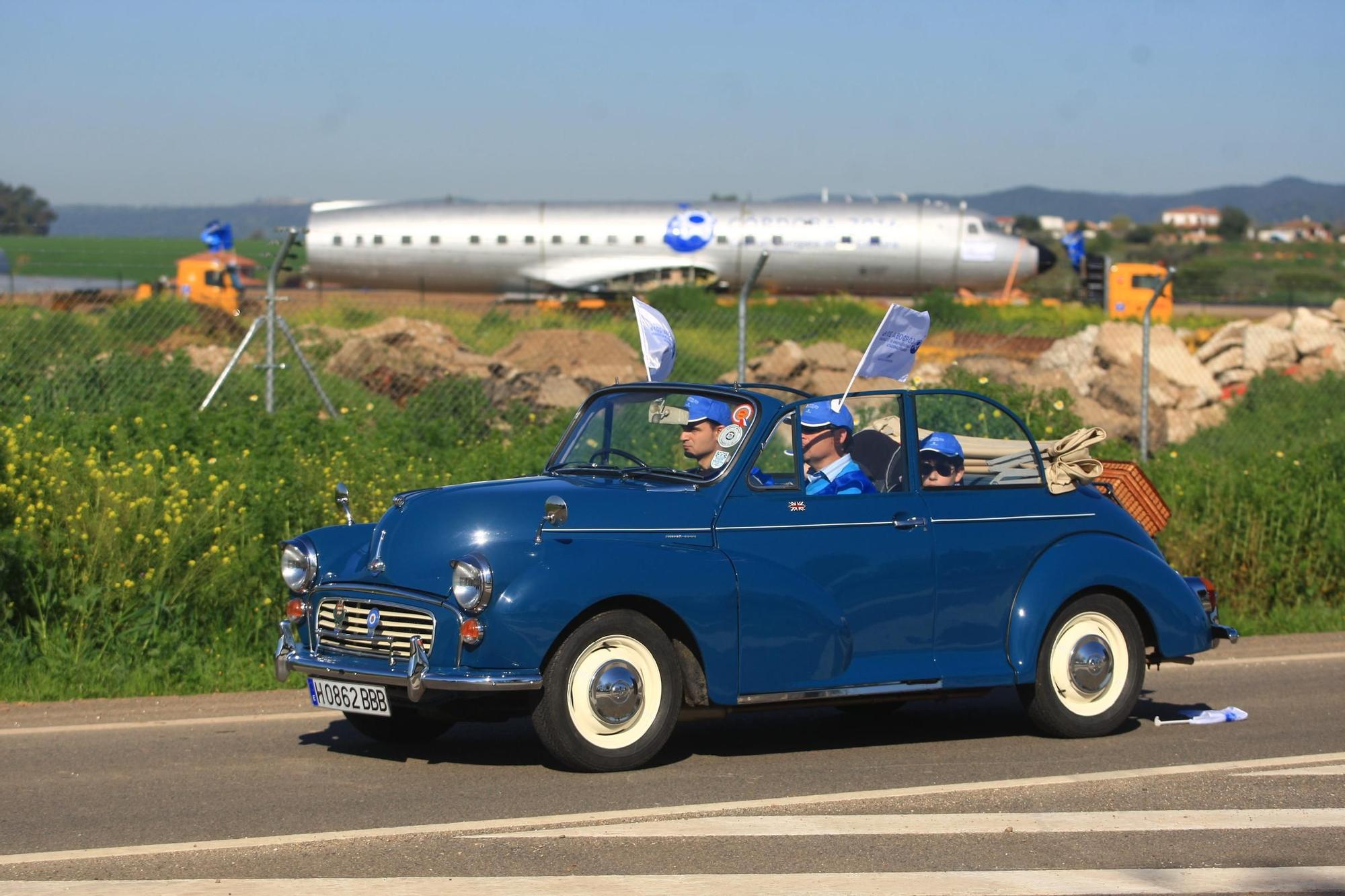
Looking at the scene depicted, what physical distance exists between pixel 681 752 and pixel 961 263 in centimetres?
3744

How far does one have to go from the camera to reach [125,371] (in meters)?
13.8

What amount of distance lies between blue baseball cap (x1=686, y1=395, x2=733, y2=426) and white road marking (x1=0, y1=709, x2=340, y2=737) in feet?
8.03

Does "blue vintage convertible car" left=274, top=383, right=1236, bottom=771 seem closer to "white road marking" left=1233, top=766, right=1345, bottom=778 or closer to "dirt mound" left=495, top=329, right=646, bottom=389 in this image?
"white road marking" left=1233, top=766, right=1345, bottom=778

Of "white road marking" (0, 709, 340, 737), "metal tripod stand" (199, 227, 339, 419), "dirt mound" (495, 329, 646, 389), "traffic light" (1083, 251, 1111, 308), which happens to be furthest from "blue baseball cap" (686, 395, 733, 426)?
"traffic light" (1083, 251, 1111, 308)

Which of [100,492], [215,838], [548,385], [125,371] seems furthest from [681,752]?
[548,385]

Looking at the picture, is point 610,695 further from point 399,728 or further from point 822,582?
point 399,728

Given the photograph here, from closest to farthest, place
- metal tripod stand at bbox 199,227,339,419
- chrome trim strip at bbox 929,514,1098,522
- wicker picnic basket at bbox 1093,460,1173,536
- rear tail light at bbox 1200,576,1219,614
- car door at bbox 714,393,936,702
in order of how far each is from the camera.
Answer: car door at bbox 714,393,936,702
chrome trim strip at bbox 929,514,1098,522
rear tail light at bbox 1200,576,1219,614
wicker picnic basket at bbox 1093,460,1173,536
metal tripod stand at bbox 199,227,339,419

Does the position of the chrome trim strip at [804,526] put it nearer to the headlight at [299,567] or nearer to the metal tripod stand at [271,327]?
the headlight at [299,567]

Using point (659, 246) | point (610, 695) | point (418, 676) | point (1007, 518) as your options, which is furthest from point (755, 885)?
point (659, 246)

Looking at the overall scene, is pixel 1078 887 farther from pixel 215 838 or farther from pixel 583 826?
pixel 215 838

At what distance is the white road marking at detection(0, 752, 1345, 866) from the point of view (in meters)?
5.56

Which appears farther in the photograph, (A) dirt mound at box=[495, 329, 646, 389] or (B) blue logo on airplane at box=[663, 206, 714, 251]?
(B) blue logo on airplane at box=[663, 206, 714, 251]

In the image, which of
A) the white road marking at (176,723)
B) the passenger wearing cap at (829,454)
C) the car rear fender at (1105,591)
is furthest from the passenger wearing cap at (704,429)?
the white road marking at (176,723)

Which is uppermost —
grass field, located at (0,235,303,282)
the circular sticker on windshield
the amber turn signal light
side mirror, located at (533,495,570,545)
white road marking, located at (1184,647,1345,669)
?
grass field, located at (0,235,303,282)
